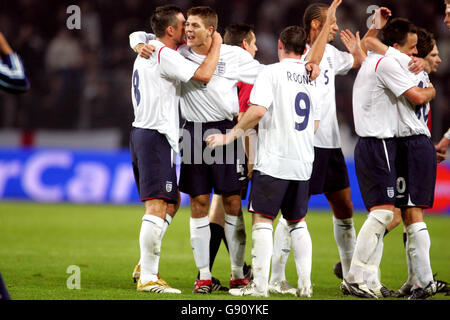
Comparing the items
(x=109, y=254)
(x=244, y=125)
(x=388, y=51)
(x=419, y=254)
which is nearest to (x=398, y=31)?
(x=388, y=51)

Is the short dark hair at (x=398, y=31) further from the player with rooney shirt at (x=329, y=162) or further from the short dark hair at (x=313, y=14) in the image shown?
the short dark hair at (x=313, y=14)

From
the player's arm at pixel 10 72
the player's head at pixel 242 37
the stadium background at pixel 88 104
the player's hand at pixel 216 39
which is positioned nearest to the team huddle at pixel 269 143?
the player's hand at pixel 216 39

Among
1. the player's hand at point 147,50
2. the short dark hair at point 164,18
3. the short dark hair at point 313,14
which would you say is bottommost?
the player's hand at point 147,50

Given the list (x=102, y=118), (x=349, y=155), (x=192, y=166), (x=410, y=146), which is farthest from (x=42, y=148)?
(x=410, y=146)

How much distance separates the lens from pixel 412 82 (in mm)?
6328

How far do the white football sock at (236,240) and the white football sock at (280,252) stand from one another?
1.07ft

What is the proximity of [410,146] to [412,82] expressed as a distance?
598mm

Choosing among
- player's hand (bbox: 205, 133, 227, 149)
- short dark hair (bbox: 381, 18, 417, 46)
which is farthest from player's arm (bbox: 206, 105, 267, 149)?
short dark hair (bbox: 381, 18, 417, 46)

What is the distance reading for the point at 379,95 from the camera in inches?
258

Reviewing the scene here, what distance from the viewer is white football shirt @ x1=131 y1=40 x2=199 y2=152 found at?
21.0ft

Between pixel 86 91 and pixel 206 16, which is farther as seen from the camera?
pixel 86 91

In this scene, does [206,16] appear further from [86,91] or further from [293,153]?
[86,91]

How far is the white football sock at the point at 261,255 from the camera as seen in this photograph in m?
6.03

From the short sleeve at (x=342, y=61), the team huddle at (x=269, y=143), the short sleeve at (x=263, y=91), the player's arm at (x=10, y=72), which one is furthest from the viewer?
the short sleeve at (x=342, y=61)
